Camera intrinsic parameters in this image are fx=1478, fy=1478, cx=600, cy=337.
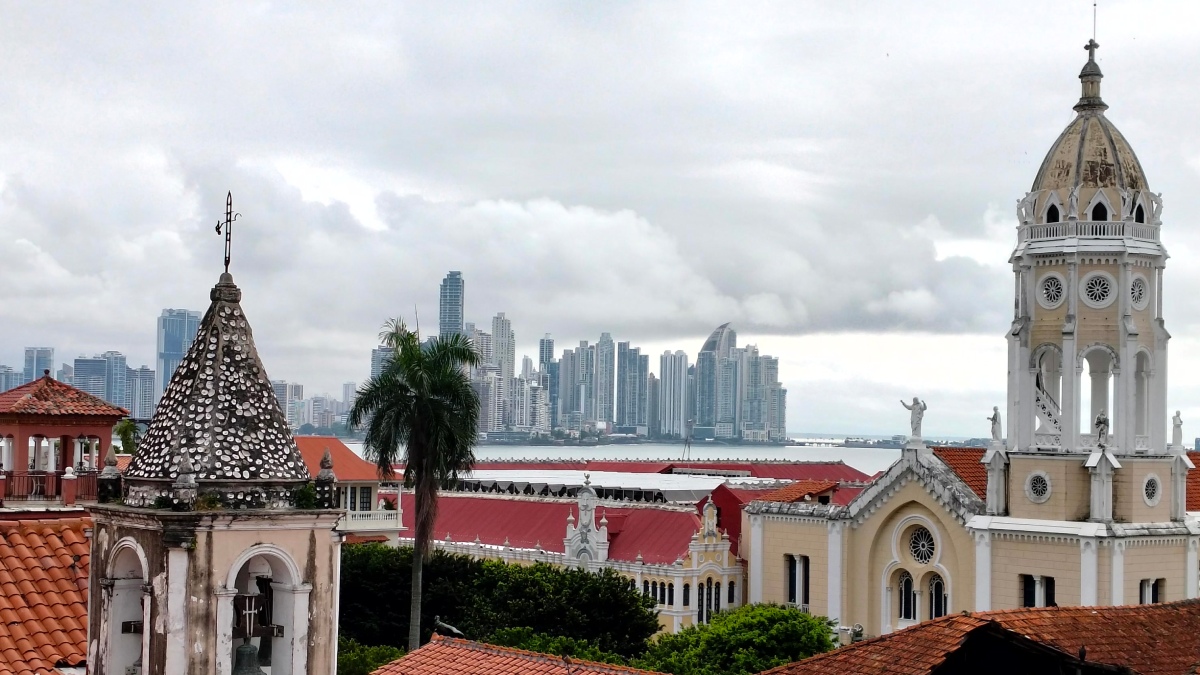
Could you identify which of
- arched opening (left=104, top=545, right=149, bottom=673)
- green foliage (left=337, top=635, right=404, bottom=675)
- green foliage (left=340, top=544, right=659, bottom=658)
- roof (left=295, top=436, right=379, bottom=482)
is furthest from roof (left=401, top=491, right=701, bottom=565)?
arched opening (left=104, top=545, right=149, bottom=673)

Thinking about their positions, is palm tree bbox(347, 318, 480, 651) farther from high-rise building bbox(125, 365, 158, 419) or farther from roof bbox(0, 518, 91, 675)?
high-rise building bbox(125, 365, 158, 419)

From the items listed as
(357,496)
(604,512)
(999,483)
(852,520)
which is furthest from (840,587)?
(357,496)

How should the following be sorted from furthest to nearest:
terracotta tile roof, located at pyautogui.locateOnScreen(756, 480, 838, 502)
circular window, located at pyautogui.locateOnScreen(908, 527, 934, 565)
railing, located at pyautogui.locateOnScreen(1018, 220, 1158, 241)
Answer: terracotta tile roof, located at pyautogui.locateOnScreen(756, 480, 838, 502) → circular window, located at pyautogui.locateOnScreen(908, 527, 934, 565) → railing, located at pyautogui.locateOnScreen(1018, 220, 1158, 241)

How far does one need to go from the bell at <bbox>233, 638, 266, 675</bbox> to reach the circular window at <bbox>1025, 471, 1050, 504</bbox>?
138ft

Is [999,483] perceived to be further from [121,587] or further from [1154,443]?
[121,587]

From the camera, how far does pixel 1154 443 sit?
175 feet

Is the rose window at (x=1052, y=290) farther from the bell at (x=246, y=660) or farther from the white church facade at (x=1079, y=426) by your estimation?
the bell at (x=246, y=660)

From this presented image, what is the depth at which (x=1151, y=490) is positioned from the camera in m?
52.9

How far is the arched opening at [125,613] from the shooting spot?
1622 centimetres

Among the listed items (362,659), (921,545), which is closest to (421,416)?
(362,659)

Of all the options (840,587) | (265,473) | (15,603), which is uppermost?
(265,473)

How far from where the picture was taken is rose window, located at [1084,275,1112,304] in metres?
53.1

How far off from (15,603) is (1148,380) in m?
43.6

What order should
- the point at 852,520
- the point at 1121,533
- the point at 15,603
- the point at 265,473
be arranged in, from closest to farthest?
1. the point at 265,473
2. the point at 15,603
3. the point at 1121,533
4. the point at 852,520
